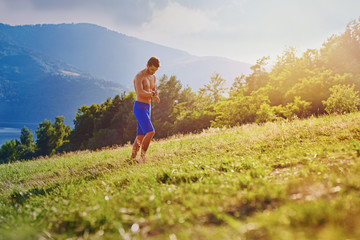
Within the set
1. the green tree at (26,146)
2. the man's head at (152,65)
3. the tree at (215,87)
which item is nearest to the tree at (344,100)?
the man's head at (152,65)

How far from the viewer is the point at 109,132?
41.7 meters

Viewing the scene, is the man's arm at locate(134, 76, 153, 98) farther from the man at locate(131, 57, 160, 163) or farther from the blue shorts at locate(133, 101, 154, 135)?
the blue shorts at locate(133, 101, 154, 135)

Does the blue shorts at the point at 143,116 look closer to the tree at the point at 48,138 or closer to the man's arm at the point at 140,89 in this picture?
the man's arm at the point at 140,89

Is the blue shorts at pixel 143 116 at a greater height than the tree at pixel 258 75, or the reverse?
the tree at pixel 258 75

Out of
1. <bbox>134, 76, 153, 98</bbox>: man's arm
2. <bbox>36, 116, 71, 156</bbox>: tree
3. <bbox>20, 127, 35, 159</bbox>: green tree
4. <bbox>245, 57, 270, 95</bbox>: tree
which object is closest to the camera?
<bbox>134, 76, 153, 98</bbox>: man's arm

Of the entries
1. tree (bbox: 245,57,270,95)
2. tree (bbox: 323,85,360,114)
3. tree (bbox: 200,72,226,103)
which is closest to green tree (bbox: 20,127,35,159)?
tree (bbox: 200,72,226,103)

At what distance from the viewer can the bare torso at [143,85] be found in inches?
216

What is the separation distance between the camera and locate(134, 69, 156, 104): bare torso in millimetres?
5477

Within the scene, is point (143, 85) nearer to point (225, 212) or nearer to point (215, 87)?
point (225, 212)

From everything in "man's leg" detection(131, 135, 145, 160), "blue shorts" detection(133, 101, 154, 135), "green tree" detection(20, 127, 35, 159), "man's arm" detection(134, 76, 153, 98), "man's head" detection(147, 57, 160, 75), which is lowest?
"green tree" detection(20, 127, 35, 159)

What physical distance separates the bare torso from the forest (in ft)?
18.7

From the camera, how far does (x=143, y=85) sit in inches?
225

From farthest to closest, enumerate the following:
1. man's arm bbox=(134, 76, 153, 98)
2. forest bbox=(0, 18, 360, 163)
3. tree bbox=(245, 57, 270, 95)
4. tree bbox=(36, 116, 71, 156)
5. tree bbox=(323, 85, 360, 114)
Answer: tree bbox=(36, 116, 71, 156) → tree bbox=(245, 57, 270, 95) → forest bbox=(0, 18, 360, 163) → tree bbox=(323, 85, 360, 114) → man's arm bbox=(134, 76, 153, 98)

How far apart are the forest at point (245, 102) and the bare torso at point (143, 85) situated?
18.7ft
